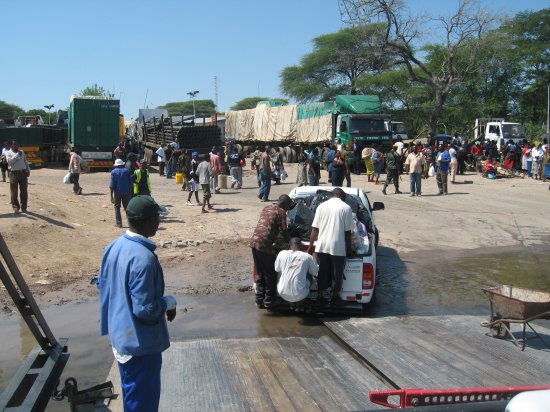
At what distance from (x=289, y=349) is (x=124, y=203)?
326 inches

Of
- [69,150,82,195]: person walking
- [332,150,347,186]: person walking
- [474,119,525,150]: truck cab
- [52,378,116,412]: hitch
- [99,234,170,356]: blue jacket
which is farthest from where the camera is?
[474,119,525,150]: truck cab

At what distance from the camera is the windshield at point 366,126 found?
2714 centimetres

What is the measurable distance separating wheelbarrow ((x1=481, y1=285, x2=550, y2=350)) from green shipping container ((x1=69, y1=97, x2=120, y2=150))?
22637 millimetres

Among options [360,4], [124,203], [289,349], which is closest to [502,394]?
[289,349]

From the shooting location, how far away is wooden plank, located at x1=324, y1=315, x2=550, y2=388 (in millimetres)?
5492

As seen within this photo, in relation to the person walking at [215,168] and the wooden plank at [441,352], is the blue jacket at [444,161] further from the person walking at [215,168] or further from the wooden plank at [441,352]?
the wooden plank at [441,352]

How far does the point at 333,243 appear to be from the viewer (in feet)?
24.5

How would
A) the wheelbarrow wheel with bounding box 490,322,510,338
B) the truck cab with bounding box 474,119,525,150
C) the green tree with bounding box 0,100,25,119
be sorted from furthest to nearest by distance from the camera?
the green tree with bounding box 0,100,25,119 → the truck cab with bounding box 474,119,525,150 → the wheelbarrow wheel with bounding box 490,322,510,338

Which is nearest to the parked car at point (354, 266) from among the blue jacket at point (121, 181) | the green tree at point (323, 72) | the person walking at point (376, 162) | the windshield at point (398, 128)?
the blue jacket at point (121, 181)

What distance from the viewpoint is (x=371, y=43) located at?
34.0 m

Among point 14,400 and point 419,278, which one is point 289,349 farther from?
point 419,278

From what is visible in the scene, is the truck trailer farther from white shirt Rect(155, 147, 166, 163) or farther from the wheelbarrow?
the wheelbarrow

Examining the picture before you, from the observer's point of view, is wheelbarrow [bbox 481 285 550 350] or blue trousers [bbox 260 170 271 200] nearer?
wheelbarrow [bbox 481 285 550 350]

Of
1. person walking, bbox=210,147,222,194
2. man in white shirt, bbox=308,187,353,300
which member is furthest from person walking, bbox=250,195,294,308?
person walking, bbox=210,147,222,194
